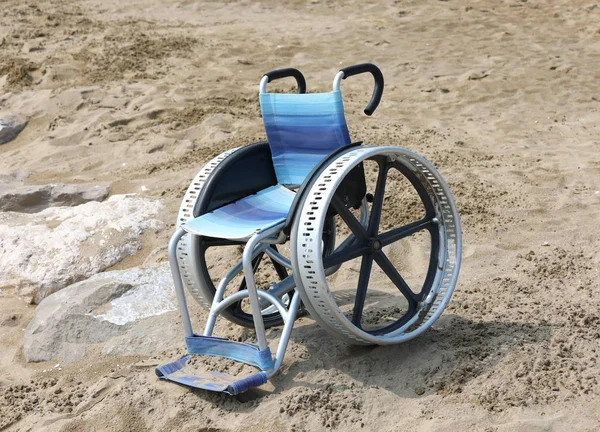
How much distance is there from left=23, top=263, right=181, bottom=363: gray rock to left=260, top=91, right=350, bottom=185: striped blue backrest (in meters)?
0.98

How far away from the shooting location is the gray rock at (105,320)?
13.2ft

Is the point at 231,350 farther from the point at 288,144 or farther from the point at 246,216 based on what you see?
the point at 288,144

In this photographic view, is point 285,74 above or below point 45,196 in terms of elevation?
above

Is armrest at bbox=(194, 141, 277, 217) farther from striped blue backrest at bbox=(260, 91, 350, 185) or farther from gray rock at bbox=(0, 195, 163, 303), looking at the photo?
gray rock at bbox=(0, 195, 163, 303)

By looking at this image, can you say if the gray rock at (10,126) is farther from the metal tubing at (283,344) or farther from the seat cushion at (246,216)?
the metal tubing at (283,344)

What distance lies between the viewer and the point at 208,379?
11.3 feet

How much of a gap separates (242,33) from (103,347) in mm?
6342

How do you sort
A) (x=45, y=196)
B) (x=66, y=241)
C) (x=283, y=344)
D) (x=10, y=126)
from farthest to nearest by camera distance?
1. (x=10, y=126)
2. (x=45, y=196)
3. (x=66, y=241)
4. (x=283, y=344)

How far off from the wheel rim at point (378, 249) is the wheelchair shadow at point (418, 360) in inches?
4.1

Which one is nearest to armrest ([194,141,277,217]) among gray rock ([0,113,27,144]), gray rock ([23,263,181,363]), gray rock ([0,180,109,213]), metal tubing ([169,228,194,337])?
metal tubing ([169,228,194,337])

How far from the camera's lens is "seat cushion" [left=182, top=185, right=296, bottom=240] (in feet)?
10.9

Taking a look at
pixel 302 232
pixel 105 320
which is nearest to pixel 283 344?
pixel 302 232

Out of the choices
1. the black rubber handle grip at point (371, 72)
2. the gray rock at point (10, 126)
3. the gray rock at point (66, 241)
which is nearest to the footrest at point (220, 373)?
the black rubber handle grip at point (371, 72)

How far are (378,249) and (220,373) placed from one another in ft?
2.78
